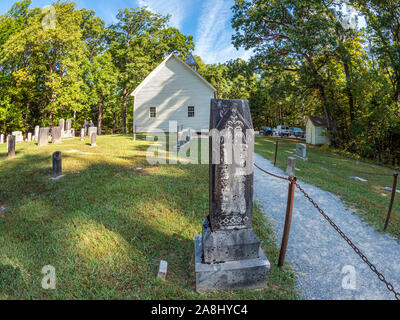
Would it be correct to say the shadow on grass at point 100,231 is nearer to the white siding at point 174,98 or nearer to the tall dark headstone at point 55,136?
the tall dark headstone at point 55,136

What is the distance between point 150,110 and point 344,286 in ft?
71.2

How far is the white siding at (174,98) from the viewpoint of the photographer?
21.7 meters

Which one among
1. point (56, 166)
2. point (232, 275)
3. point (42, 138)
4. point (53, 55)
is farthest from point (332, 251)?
point (53, 55)

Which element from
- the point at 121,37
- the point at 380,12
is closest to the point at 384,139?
the point at 380,12

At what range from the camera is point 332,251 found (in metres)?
4.18

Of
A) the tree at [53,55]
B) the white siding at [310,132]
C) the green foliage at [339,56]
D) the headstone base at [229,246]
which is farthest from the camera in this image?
the white siding at [310,132]

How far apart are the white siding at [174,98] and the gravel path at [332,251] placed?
53.7 ft

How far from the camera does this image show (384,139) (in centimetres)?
1934

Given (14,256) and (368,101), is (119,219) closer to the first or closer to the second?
(14,256)

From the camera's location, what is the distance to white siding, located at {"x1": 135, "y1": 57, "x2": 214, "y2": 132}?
71.1 feet

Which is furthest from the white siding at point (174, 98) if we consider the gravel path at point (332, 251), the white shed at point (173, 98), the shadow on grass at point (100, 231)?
the gravel path at point (332, 251)

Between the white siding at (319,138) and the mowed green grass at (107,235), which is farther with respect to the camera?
the white siding at (319,138)

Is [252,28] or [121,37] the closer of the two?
[252,28]

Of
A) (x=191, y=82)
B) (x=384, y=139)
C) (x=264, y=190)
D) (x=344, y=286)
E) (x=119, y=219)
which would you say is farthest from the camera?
(x=191, y=82)
